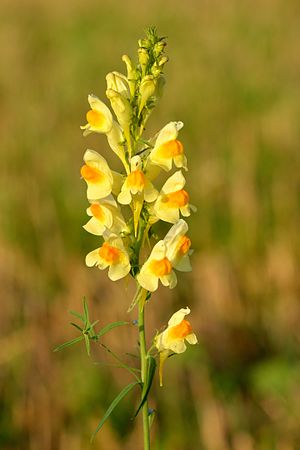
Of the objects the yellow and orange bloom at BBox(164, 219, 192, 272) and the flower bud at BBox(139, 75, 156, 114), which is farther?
the yellow and orange bloom at BBox(164, 219, 192, 272)

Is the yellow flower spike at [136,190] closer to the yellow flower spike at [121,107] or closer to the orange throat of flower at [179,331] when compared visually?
the yellow flower spike at [121,107]

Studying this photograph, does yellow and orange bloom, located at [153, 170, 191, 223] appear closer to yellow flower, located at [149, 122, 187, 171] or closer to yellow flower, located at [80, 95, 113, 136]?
yellow flower, located at [149, 122, 187, 171]

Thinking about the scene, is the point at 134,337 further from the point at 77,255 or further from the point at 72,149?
the point at 72,149

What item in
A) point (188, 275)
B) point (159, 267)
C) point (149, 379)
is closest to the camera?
point (149, 379)

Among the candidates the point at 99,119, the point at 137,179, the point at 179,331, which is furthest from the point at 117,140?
the point at 179,331

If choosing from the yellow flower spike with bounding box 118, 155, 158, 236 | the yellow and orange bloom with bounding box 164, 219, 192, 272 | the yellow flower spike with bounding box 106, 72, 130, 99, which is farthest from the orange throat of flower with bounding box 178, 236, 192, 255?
the yellow flower spike with bounding box 106, 72, 130, 99

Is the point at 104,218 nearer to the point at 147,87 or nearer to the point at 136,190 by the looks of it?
the point at 136,190

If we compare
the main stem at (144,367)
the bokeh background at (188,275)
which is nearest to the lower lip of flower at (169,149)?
the main stem at (144,367)
